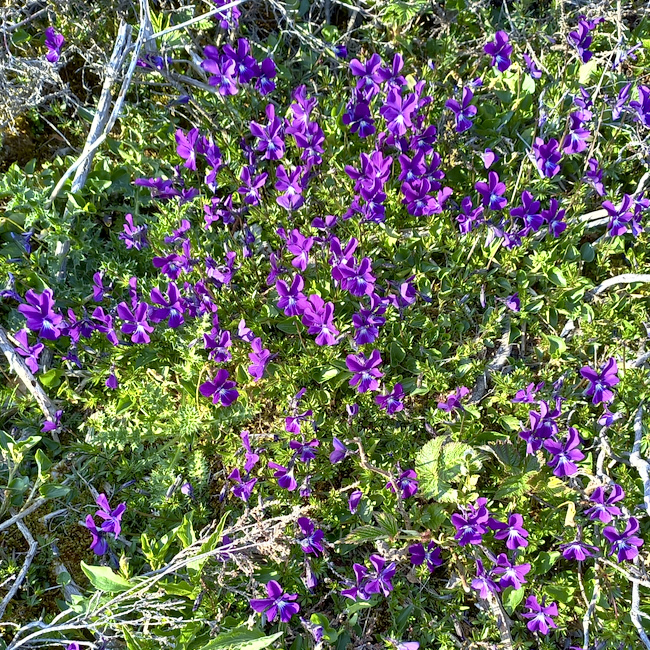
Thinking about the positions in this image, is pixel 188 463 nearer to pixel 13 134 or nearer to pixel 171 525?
pixel 171 525

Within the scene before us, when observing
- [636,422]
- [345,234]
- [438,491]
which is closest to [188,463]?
[438,491]

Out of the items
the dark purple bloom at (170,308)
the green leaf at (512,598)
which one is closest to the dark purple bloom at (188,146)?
the dark purple bloom at (170,308)

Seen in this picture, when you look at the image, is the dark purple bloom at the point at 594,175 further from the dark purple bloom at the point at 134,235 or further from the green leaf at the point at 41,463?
the green leaf at the point at 41,463

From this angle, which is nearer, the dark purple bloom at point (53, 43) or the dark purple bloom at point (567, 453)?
the dark purple bloom at point (567, 453)

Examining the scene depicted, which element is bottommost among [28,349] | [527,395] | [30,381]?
[30,381]

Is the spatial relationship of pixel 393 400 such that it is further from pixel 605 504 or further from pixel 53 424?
pixel 53 424

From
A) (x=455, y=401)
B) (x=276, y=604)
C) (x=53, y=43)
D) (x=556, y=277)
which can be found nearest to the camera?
(x=276, y=604)

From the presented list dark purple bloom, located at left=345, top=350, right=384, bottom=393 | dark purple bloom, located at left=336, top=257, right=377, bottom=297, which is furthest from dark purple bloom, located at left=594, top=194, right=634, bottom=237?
dark purple bloom, located at left=345, top=350, right=384, bottom=393

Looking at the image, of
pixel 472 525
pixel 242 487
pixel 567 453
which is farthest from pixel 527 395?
pixel 242 487
